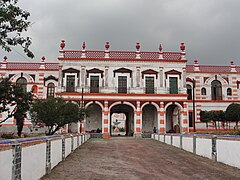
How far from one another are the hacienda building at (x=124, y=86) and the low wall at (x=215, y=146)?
43.3 feet

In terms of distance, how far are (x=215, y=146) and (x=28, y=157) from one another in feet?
27.4

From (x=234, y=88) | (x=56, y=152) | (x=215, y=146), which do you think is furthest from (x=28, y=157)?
(x=234, y=88)

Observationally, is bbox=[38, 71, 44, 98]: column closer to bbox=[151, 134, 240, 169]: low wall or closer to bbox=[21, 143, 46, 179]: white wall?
bbox=[151, 134, 240, 169]: low wall

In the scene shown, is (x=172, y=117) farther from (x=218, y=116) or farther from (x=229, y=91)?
(x=229, y=91)

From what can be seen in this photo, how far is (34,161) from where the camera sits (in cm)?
719

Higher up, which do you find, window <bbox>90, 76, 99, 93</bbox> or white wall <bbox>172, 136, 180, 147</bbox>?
window <bbox>90, 76, 99, 93</bbox>

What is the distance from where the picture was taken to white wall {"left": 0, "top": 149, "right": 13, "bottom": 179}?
491cm

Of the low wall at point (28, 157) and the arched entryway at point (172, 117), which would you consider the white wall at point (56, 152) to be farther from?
the arched entryway at point (172, 117)

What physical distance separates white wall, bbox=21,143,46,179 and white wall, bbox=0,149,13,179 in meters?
0.81

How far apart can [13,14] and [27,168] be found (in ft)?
16.9

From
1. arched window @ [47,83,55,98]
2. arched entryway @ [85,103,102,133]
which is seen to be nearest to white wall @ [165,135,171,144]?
arched entryway @ [85,103,102,133]

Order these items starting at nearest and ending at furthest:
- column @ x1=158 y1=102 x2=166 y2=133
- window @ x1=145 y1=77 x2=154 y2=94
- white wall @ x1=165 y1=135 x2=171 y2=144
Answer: white wall @ x1=165 y1=135 x2=171 y2=144, column @ x1=158 y1=102 x2=166 y2=133, window @ x1=145 y1=77 x2=154 y2=94

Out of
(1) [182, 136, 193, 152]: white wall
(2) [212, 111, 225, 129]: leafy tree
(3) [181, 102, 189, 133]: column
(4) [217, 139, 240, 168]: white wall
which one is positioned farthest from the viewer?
(3) [181, 102, 189, 133]: column

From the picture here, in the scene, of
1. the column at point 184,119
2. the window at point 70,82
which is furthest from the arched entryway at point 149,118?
the window at point 70,82
